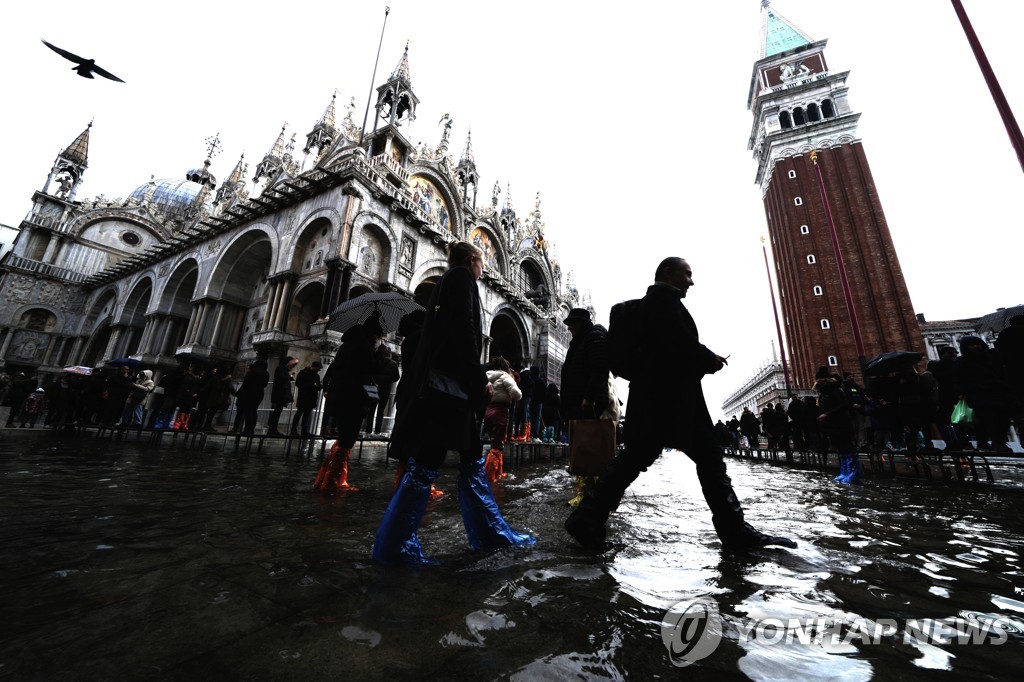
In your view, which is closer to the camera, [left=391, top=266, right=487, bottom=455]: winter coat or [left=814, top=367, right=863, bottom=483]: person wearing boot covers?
[left=391, top=266, right=487, bottom=455]: winter coat

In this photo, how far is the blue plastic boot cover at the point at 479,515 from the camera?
2.42 meters

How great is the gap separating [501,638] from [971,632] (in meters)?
1.73

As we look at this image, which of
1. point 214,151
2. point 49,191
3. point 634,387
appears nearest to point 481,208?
point 634,387

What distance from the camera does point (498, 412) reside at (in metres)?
5.86

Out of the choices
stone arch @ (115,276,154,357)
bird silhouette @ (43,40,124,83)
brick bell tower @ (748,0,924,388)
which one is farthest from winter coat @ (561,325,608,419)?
brick bell tower @ (748,0,924,388)

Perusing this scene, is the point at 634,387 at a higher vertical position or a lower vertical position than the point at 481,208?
lower

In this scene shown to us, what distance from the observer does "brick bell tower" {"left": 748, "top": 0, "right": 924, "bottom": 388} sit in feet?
101

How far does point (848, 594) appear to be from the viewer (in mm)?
1772

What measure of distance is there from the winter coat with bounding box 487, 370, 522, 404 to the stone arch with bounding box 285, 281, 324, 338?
12547 mm

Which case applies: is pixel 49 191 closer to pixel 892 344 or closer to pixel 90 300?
pixel 90 300

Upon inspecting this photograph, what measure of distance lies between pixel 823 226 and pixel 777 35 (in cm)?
2841

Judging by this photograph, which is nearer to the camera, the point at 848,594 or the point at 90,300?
the point at 848,594

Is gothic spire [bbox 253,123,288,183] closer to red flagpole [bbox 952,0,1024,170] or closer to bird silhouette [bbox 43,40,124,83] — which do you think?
bird silhouette [bbox 43,40,124,83]

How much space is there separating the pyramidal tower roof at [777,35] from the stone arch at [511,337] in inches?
1785
